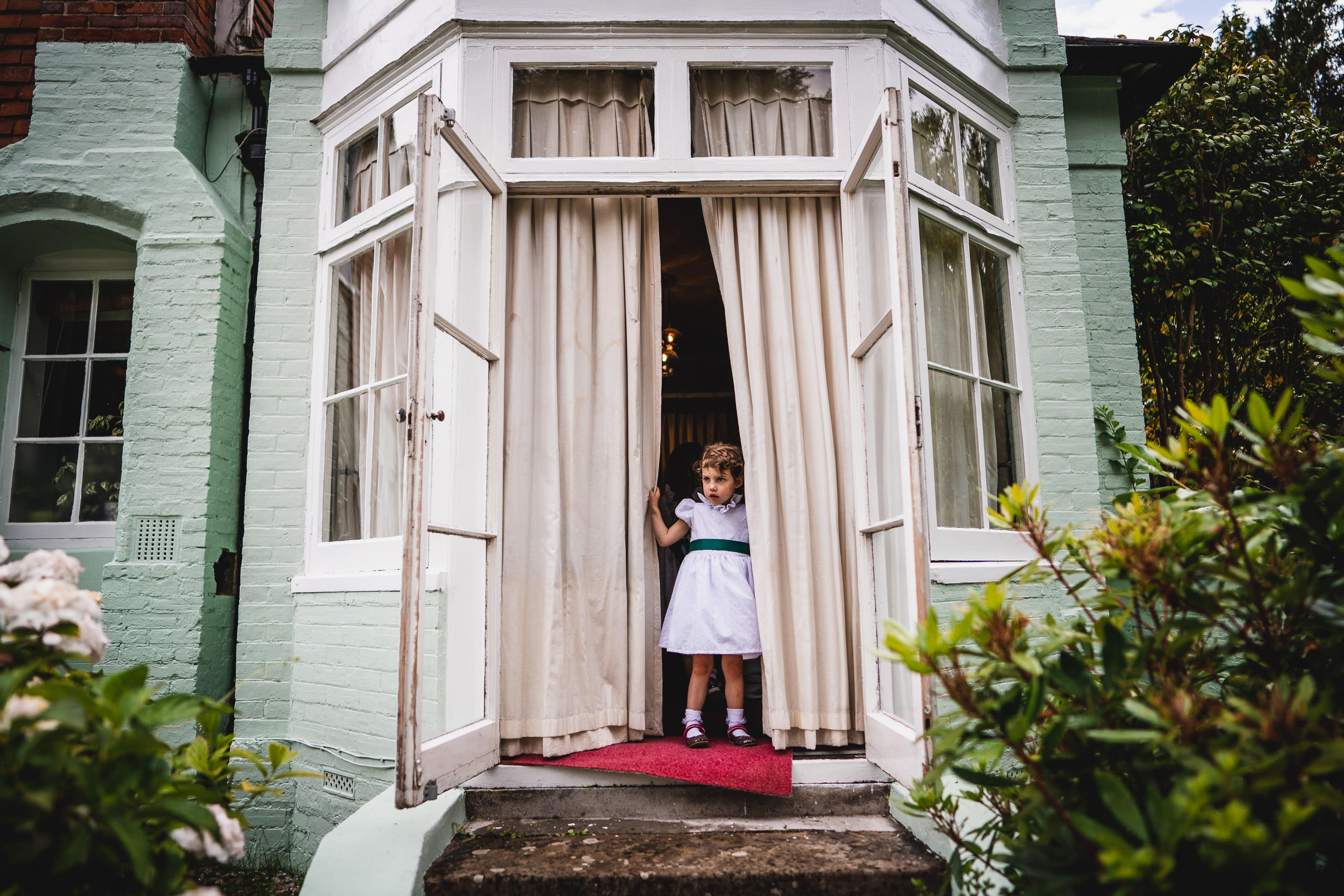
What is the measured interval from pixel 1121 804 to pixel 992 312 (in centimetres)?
318

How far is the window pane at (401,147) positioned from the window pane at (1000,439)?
2.89 m

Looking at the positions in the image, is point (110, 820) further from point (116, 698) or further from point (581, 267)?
point (581, 267)

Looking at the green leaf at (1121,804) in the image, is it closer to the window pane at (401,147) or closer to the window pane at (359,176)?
the window pane at (401,147)

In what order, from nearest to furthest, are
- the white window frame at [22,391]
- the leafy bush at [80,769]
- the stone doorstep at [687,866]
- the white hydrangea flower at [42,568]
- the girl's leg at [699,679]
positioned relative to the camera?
the leafy bush at [80,769], the white hydrangea flower at [42,568], the stone doorstep at [687,866], the girl's leg at [699,679], the white window frame at [22,391]

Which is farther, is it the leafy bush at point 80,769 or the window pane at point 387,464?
the window pane at point 387,464

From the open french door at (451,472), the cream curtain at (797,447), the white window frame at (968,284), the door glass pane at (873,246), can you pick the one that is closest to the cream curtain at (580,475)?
the open french door at (451,472)

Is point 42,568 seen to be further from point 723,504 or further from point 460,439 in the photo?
point 723,504

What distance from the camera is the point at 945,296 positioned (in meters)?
3.91

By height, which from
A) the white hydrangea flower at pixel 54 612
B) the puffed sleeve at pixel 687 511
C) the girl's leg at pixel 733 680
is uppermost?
the puffed sleeve at pixel 687 511

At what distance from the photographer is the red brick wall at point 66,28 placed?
439cm

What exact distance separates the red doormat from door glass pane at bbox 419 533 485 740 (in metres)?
0.35

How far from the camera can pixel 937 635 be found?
60.4 inches

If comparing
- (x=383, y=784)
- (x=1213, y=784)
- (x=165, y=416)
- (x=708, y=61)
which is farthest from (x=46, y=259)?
(x=1213, y=784)

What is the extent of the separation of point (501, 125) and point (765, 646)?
2.53m
